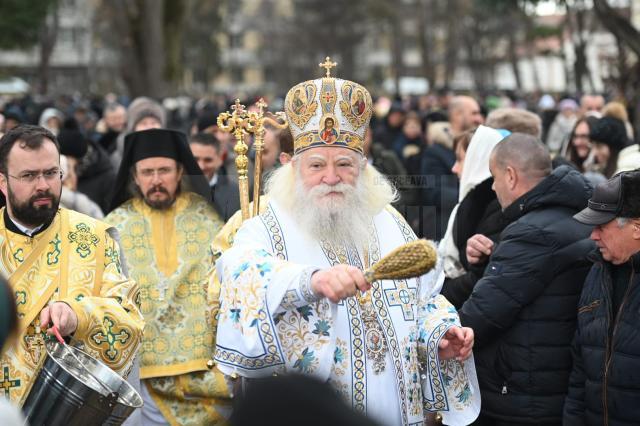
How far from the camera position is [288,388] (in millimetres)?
2121

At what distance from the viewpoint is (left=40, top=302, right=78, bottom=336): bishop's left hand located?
4.32m

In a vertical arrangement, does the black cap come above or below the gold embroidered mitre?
below

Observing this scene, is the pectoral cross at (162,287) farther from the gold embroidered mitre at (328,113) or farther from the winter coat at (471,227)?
the gold embroidered mitre at (328,113)

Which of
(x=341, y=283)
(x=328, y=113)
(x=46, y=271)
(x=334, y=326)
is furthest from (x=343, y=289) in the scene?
(x=46, y=271)

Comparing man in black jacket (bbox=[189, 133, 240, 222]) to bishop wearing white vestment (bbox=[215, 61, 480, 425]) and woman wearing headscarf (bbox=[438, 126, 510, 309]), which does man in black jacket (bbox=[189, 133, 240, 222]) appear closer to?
woman wearing headscarf (bbox=[438, 126, 510, 309])

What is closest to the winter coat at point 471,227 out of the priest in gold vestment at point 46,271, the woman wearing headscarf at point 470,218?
the woman wearing headscarf at point 470,218

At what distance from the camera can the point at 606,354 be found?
4590 millimetres

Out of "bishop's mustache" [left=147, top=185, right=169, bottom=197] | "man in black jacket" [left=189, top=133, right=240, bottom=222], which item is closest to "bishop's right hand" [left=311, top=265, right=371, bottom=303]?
"bishop's mustache" [left=147, top=185, right=169, bottom=197]

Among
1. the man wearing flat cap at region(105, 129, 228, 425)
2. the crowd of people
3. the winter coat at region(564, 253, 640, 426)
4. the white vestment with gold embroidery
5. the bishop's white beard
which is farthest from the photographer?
the man wearing flat cap at region(105, 129, 228, 425)

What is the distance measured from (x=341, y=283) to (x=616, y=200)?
1601mm

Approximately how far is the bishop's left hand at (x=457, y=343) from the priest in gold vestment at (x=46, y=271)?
1347mm

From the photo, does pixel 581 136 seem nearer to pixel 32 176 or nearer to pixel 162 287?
pixel 162 287

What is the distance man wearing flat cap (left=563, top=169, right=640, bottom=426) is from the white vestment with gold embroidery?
1.85 ft

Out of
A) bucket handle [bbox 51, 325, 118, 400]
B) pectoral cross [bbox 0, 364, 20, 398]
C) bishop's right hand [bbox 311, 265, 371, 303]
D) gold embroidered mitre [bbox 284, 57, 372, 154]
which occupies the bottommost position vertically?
pectoral cross [bbox 0, 364, 20, 398]
